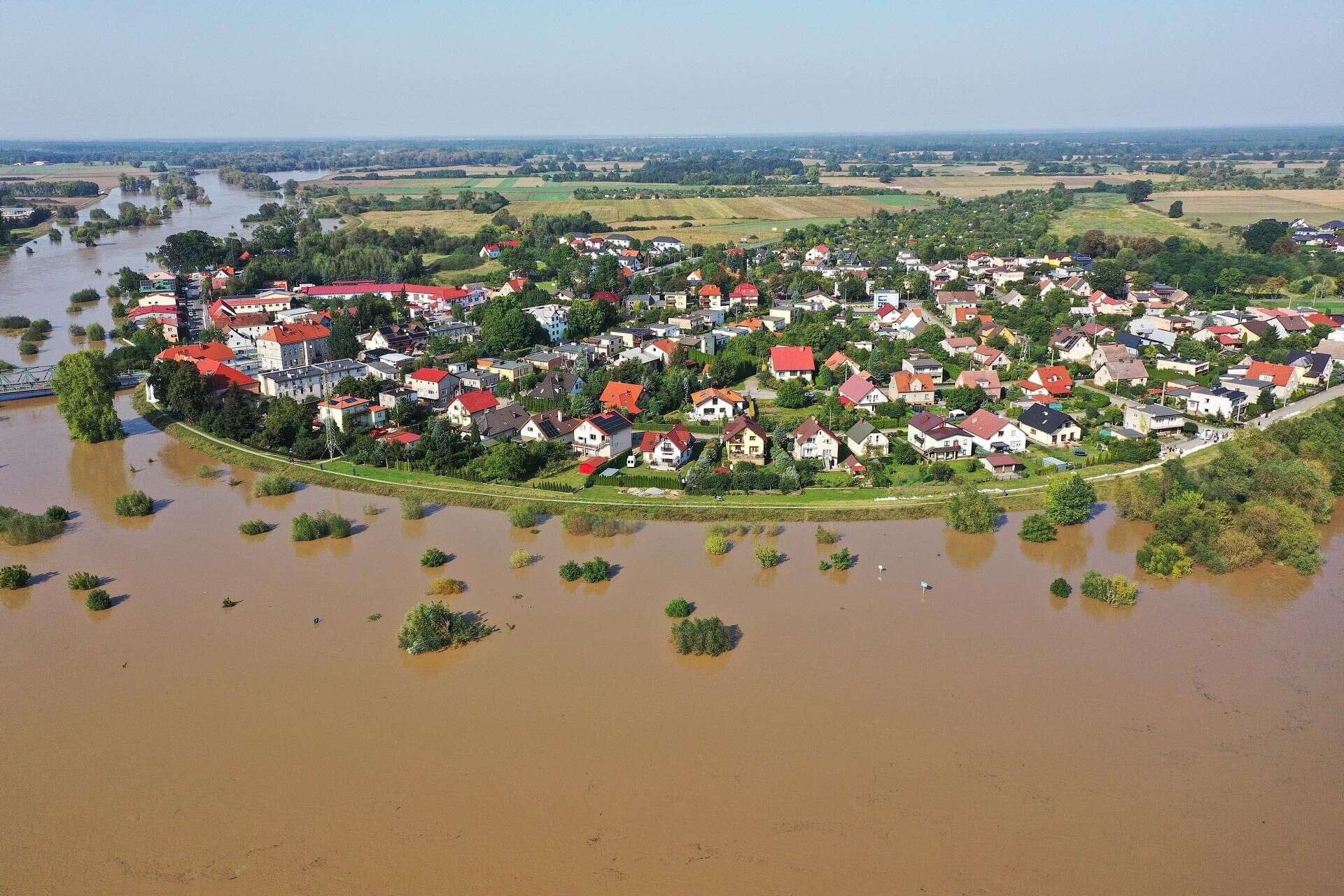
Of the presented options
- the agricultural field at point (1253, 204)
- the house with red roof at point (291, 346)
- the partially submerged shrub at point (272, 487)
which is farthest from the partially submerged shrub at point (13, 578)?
the agricultural field at point (1253, 204)

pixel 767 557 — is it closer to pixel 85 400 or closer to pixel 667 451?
pixel 667 451

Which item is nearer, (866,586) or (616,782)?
(616,782)

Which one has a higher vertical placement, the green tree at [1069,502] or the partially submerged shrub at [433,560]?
the green tree at [1069,502]

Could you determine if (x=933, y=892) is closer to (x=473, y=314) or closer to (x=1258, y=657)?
(x=1258, y=657)

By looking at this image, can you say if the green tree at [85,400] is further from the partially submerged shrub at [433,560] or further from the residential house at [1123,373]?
the residential house at [1123,373]

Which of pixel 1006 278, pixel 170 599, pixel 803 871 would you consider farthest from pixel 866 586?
pixel 1006 278

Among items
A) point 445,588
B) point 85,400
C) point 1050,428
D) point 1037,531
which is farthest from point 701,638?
point 85,400

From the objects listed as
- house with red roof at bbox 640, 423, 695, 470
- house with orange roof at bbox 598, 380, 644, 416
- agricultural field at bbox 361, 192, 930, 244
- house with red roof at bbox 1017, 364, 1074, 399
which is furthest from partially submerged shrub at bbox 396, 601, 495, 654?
agricultural field at bbox 361, 192, 930, 244
